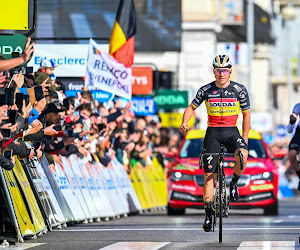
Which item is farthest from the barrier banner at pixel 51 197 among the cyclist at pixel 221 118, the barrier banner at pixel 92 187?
the cyclist at pixel 221 118

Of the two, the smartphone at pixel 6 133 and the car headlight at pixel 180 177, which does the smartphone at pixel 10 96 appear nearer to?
the smartphone at pixel 6 133

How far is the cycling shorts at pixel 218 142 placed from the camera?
14.4 m

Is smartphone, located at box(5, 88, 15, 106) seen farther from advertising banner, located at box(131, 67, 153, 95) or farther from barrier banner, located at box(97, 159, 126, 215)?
advertising banner, located at box(131, 67, 153, 95)

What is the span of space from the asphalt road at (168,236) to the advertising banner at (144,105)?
12021mm

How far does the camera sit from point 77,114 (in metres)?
18.7

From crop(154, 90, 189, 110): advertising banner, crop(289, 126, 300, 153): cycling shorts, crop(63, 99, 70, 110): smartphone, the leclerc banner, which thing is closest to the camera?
crop(63, 99, 70, 110): smartphone

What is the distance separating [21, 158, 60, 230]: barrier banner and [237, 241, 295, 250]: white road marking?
3.11 m

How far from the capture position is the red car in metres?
21.1

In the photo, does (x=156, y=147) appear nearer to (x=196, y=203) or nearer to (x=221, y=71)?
(x=196, y=203)

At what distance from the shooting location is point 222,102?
1464 centimetres

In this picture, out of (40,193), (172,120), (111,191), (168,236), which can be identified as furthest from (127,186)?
(172,120)

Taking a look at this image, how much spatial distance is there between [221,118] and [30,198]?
266cm

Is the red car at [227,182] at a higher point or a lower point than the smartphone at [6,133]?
lower

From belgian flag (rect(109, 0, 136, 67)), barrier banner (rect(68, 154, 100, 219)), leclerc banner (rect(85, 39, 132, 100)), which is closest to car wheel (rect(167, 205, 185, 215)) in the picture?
leclerc banner (rect(85, 39, 132, 100))
